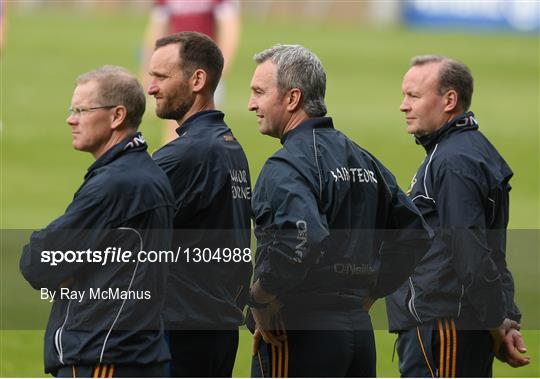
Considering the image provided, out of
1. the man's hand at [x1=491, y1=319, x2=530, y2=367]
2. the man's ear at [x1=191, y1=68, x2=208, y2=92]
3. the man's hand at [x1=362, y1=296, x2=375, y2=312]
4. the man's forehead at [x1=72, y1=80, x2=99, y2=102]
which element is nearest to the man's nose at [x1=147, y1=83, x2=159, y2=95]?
the man's ear at [x1=191, y1=68, x2=208, y2=92]

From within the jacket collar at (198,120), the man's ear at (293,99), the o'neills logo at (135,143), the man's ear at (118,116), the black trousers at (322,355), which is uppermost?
the man's ear at (293,99)

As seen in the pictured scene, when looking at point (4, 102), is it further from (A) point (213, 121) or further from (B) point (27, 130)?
(A) point (213, 121)

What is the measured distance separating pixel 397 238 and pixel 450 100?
115 centimetres

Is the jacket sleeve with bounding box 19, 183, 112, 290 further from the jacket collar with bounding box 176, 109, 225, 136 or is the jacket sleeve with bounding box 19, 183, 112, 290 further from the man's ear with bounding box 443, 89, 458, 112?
the man's ear with bounding box 443, 89, 458, 112

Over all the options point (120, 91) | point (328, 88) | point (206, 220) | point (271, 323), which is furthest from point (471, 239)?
point (328, 88)

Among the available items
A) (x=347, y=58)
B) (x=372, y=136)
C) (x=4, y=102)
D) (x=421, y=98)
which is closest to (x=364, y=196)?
(x=421, y=98)

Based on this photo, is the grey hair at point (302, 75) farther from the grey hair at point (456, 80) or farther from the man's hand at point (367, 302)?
the grey hair at point (456, 80)

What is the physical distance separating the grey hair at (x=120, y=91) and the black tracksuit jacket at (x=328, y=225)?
721 millimetres

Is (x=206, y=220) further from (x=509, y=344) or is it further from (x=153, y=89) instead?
(x=509, y=344)

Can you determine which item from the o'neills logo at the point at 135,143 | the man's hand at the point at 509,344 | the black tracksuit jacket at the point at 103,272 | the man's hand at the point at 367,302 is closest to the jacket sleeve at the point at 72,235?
the black tracksuit jacket at the point at 103,272

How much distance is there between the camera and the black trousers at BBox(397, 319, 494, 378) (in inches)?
295

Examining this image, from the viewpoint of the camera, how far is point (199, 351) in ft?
23.1

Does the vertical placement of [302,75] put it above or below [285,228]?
above

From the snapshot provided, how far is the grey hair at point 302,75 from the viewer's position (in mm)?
6898
